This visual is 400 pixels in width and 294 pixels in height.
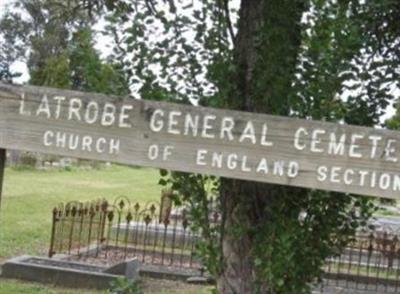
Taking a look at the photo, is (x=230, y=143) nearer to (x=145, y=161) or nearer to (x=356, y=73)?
(x=145, y=161)

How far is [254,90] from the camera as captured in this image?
13.3 ft

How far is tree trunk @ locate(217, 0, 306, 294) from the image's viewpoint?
3.98 m

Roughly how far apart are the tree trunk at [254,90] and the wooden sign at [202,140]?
2.00 feet

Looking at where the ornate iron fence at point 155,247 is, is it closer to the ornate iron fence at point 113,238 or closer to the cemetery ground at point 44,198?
the ornate iron fence at point 113,238

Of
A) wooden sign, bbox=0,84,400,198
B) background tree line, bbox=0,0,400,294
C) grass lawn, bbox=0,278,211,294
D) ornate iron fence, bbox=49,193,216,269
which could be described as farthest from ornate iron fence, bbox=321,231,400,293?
wooden sign, bbox=0,84,400,198

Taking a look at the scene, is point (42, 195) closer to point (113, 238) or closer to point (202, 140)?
point (113, 238)

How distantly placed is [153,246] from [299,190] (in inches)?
341

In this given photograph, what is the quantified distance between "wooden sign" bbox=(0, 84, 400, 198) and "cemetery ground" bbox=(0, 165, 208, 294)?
5229 mm

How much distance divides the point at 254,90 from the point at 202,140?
0.74 meters

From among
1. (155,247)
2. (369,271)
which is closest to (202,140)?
(369,271)

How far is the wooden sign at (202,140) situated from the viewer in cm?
332

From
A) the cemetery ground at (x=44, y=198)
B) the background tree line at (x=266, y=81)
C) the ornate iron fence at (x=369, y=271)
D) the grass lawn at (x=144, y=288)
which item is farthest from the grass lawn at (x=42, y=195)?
the background tree line at (x=266, y=81)

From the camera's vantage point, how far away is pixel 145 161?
3.45m

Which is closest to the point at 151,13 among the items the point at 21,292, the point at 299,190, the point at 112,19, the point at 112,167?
the point at 112,19
